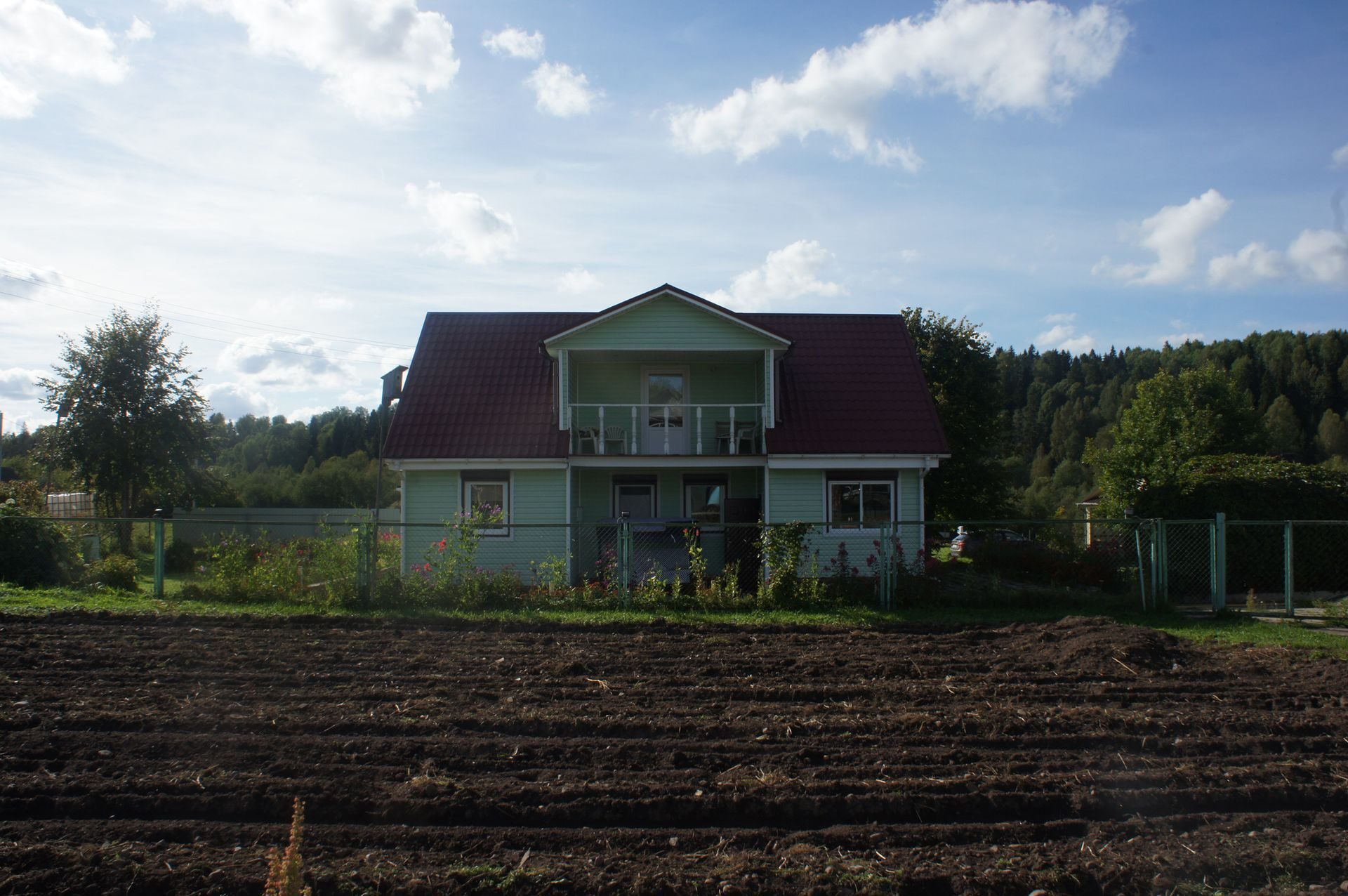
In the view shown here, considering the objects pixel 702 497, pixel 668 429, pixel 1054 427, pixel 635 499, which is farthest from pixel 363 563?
pixel 1054 427

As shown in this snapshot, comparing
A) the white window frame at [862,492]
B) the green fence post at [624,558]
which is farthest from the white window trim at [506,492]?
the white window frame at [862,492]

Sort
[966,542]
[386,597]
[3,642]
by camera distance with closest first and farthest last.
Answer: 1. [3,642]
2. [386,597]
3. [966,542]

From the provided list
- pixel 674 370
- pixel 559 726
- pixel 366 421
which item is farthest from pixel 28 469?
pixel 559 726

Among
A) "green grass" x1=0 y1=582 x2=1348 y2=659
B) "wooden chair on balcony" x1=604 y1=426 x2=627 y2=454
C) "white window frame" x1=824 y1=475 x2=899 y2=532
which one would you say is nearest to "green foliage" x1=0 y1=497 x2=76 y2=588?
"green grass" x1=0 y1=582 x2=1348 y2=659

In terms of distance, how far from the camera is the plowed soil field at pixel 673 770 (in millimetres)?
4703

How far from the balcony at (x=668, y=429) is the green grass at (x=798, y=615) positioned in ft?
21.2

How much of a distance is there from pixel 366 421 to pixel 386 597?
60564 millimetres

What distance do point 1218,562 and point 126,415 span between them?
3127 centimetres

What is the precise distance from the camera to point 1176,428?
40.1 meters

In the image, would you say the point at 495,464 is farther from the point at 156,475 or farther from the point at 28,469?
the point at 28,469

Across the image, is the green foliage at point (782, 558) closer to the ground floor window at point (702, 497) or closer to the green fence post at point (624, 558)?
the green fence post at point (624, 558)

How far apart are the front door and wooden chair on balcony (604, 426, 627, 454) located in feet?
1.50

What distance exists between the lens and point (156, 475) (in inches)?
1170

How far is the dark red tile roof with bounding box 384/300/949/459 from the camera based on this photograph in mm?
19250
